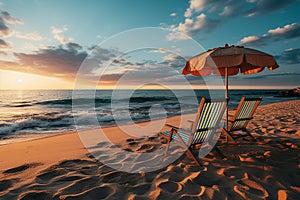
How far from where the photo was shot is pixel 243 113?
411cm

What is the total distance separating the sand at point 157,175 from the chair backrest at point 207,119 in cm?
44

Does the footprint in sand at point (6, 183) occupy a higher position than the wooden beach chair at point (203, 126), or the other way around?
the wooden beach chair at point (203, 126)

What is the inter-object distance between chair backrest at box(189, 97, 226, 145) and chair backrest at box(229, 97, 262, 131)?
2.73 feet

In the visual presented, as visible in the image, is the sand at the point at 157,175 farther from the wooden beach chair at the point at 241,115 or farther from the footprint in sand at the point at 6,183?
the wooden beach chair at the point at 241,115

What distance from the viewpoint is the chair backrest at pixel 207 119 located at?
10.2ft

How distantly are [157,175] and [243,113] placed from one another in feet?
8.85

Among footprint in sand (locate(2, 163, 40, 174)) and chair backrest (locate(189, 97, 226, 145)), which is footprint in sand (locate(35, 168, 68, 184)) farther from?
chair backrest (locate(189, 97, 226, 145))

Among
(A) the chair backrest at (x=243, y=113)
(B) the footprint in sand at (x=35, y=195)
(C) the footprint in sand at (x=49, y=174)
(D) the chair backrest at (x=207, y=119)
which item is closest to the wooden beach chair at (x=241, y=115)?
(A) the chair backrest at (x=243, y=113)

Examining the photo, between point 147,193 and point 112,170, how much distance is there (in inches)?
37.6

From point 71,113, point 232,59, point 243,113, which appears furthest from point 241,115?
point 71,113

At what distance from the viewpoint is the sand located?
217cm

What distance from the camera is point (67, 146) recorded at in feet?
15.4

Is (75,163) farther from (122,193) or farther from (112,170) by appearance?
(122,193)

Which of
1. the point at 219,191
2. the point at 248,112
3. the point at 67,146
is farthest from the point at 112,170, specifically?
the point at 248,112
